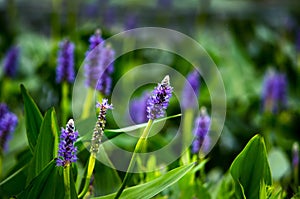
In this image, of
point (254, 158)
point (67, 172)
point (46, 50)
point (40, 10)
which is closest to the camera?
point (67, 172)

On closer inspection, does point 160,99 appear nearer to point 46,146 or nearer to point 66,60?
point 46,146

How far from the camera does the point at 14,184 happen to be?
1.21 m

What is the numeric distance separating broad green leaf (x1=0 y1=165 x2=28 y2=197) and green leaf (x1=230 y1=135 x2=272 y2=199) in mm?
398

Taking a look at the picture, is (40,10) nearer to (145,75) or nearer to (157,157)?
(145,75)

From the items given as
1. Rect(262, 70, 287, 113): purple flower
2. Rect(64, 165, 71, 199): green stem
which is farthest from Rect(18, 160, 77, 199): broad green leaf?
Rect(262, 70, 287, 113): purple flower

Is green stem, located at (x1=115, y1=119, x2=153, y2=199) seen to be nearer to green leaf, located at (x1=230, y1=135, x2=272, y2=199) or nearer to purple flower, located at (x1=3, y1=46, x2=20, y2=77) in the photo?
green leaf, located at (x1=230, y1=135, x2=272, y2=199)

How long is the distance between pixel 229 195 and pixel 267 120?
116 centimetres

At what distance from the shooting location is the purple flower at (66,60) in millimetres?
1506

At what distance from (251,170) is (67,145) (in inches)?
13.9

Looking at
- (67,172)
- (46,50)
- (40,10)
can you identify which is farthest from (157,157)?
(40,10)

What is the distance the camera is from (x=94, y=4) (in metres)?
4.47

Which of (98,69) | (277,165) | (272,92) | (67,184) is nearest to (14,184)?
(67,184)

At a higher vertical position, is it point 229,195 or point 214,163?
point 214,163

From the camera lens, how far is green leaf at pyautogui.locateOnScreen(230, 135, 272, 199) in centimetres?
111
